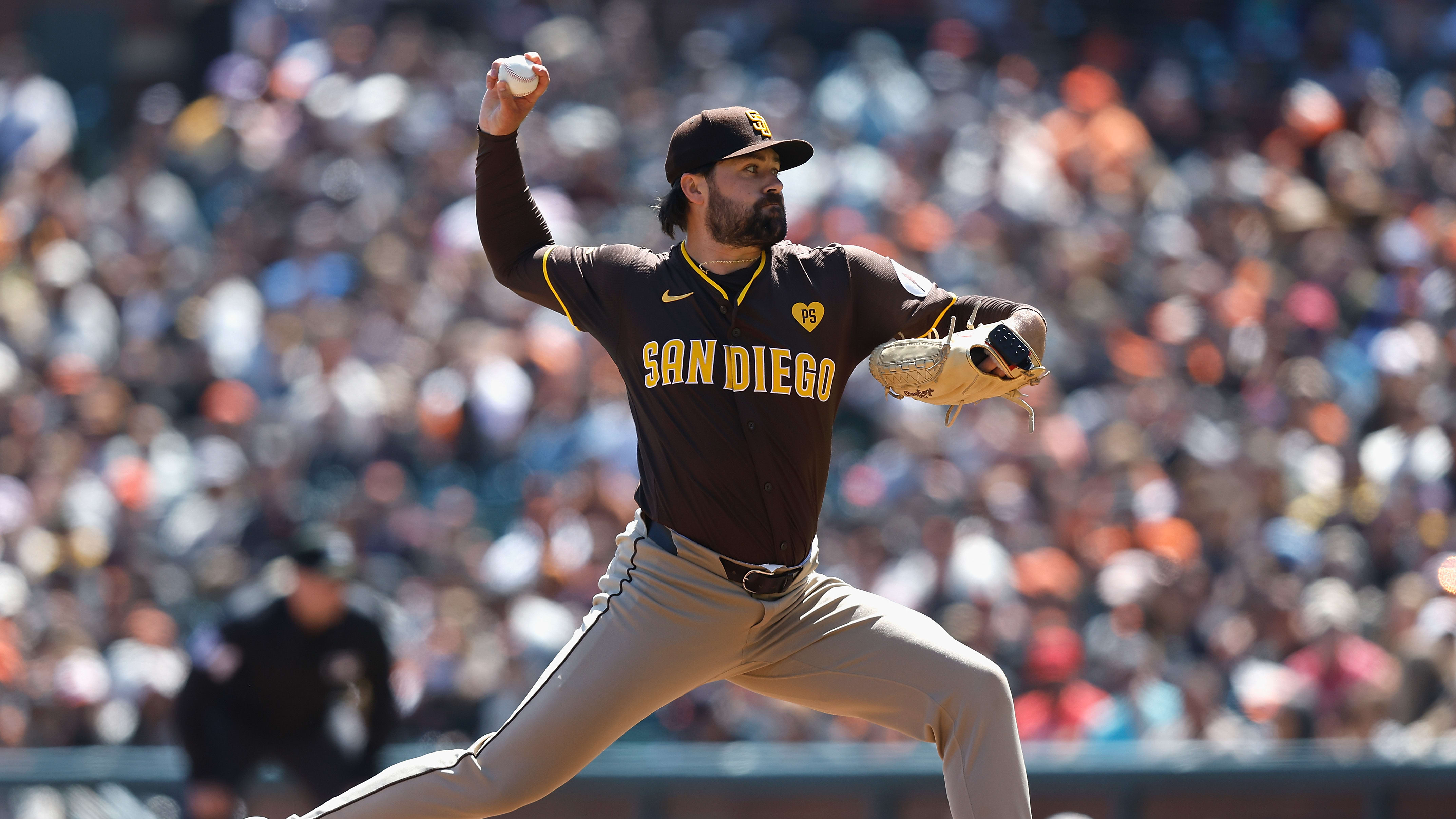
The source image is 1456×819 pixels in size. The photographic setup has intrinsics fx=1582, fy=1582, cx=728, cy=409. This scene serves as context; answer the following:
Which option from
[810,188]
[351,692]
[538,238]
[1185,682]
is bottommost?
[1185,682]

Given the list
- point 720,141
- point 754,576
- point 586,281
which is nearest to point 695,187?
point 720,141

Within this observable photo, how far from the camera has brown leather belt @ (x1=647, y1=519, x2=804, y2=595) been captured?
129 inches

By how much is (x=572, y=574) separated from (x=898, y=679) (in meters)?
4.25

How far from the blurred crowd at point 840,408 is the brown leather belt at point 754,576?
2.25 metres

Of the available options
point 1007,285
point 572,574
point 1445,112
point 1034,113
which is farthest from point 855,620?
point 1445,112

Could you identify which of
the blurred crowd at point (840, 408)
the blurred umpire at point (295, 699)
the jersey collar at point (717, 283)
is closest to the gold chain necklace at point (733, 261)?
the jersey collar at point (717, 283)

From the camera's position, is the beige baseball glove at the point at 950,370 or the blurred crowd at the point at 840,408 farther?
the blurred crowd at the point at 840,408

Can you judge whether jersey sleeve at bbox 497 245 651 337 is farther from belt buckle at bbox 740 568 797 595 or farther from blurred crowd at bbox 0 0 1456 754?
blurred crowd at bbox 0 0 1456 754

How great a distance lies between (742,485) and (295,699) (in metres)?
2.38

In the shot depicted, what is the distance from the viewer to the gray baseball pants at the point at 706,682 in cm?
320

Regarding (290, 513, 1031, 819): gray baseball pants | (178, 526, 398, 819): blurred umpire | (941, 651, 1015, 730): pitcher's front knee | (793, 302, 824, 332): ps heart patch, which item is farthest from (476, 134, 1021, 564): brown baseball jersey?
(178, 526, 398, 819): blurred umpire

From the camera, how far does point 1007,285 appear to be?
381 inches

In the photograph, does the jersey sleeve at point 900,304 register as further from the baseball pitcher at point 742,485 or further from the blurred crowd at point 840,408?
the blurred crowd at point 840,408

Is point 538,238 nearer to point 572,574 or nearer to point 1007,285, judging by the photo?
point 572,574
